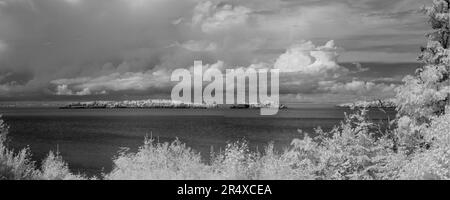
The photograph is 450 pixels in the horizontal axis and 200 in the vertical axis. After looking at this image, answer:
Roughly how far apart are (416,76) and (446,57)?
1338 mm

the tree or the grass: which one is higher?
the tree

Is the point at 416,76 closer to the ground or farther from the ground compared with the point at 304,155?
farther from the ground

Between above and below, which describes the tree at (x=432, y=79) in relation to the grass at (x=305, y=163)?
→ above

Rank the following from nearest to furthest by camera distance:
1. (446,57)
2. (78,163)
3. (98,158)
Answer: (446,57) → (78,163) → (98,158)

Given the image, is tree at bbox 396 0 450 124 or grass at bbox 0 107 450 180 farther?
tree at bbox 396 0 450 124

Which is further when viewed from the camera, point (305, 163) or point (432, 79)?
point (432, 79)

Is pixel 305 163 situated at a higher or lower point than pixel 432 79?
lower

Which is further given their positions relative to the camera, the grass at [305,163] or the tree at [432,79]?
the tree at [432,79]
